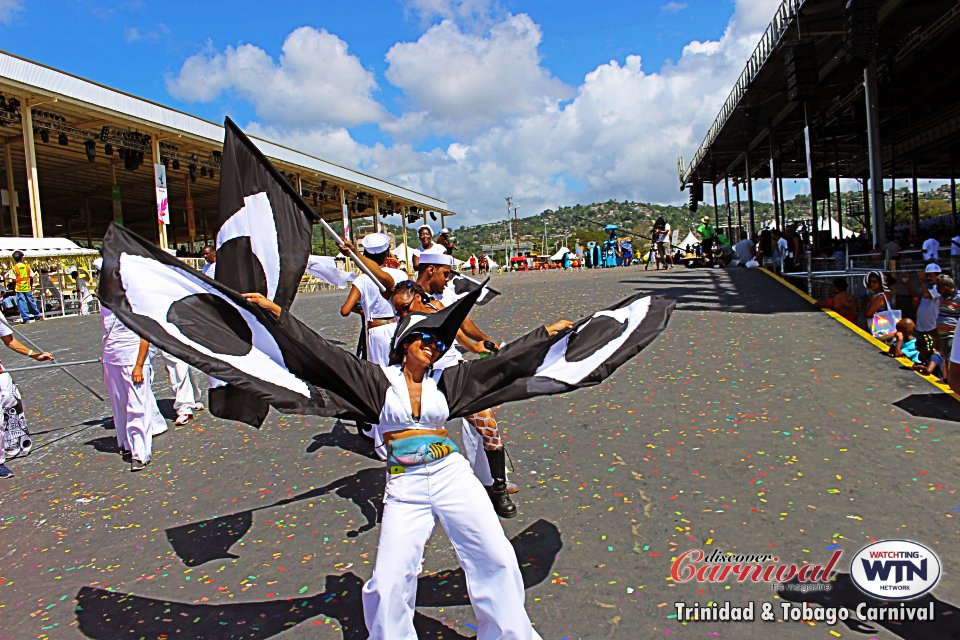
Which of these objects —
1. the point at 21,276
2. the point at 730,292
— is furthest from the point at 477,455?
the point at 21,276

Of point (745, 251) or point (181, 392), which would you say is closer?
point (181, 392)

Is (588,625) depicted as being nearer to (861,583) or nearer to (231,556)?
(861,583)

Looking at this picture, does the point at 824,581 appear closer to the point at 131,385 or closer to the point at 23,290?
the point at 131,385

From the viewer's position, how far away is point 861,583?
12.1 feet

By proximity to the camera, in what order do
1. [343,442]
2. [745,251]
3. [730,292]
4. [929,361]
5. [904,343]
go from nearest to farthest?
[343,442], [929,361], [904,343], [730,292], [745,251]

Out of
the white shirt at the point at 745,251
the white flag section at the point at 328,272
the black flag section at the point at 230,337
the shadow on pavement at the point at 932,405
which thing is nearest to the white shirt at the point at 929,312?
the shadow on pavement at the point at 932,405

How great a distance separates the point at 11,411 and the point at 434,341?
565cm

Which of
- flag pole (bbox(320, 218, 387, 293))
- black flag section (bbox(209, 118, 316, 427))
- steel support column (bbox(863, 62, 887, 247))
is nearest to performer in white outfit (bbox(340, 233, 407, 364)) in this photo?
flag pole (bbox(320, 218, 387, 293))

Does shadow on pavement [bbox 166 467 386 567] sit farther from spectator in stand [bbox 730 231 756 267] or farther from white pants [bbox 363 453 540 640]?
spectator in stand [bbox 730 231 756 267]

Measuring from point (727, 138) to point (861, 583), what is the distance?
134ft

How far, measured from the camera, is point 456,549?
9.78ft

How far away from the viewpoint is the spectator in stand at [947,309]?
29.0ft

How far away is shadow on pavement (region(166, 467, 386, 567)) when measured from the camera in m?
4.58

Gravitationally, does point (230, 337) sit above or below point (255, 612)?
above
